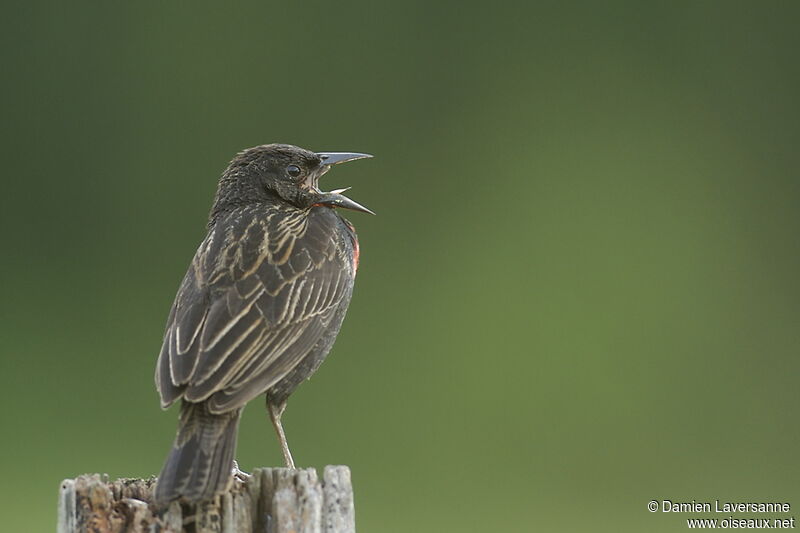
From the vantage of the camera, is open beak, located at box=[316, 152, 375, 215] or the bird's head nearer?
open beak, located at box=[316, 152, 375, 215]

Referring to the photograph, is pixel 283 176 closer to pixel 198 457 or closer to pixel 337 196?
pixel 337 196

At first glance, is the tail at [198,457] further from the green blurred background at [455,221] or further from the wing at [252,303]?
the green blurred background at [455,221]

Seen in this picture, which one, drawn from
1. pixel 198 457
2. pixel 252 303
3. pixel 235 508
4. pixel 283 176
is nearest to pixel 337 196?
pixel 283 176

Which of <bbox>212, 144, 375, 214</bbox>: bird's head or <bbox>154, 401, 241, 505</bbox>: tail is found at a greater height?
<bbox>212, 144, 375, 214</bbox>: bird's head

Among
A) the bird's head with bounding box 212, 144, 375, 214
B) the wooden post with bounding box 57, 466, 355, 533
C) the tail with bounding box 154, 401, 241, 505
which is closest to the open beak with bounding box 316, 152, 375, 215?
the bird's head with bounding box 212, 144, 375, 214

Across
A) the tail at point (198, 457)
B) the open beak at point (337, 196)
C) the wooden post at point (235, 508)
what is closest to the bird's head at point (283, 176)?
the open beak at point (337, 196)

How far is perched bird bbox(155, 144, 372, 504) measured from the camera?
491 cm

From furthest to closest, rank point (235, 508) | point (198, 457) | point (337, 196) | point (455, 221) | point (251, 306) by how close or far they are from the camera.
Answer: point (455, 221) → point (337, 196) → point (251, 306) → point (198, 457) → point (235, 508)

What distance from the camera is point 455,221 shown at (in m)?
12.0

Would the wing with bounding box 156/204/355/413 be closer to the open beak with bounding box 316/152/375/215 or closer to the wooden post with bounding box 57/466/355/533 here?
the open beak with bounding box 316/152/375/215

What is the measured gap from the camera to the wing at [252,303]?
506 cm

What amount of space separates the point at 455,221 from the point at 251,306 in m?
6.66

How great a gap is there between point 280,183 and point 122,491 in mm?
2035

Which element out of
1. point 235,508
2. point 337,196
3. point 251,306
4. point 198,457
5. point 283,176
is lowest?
point 235,508
